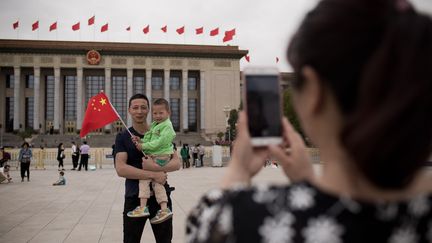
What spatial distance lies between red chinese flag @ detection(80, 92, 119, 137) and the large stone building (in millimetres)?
57146

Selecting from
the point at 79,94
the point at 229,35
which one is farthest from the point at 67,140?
the point at 229,35

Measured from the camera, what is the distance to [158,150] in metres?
3.82

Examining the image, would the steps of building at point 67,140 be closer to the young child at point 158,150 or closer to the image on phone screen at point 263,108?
the young child at point 158,150

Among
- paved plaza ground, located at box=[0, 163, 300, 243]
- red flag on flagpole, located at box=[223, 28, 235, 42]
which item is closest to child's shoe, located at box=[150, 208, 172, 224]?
paved plaza ground, located at box=[0, 163, 300, 243]

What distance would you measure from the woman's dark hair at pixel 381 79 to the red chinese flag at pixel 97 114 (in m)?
3.88

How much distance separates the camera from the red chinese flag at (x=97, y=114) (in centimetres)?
446

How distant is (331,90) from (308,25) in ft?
0.49

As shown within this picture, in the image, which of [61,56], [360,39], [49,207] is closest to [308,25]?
[360,39]

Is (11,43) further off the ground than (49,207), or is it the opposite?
(11,43)

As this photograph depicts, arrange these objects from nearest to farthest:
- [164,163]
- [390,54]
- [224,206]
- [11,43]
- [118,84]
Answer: [390,54]
[224,206]
[164,163]
[11,43]
[118,84]

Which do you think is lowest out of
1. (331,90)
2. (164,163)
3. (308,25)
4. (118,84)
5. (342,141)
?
(164,163)

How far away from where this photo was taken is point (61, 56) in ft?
197

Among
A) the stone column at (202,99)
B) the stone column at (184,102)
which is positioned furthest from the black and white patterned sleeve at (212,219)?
the stone column at (184,102)

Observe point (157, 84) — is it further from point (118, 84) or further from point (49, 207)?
point (49, 207)
